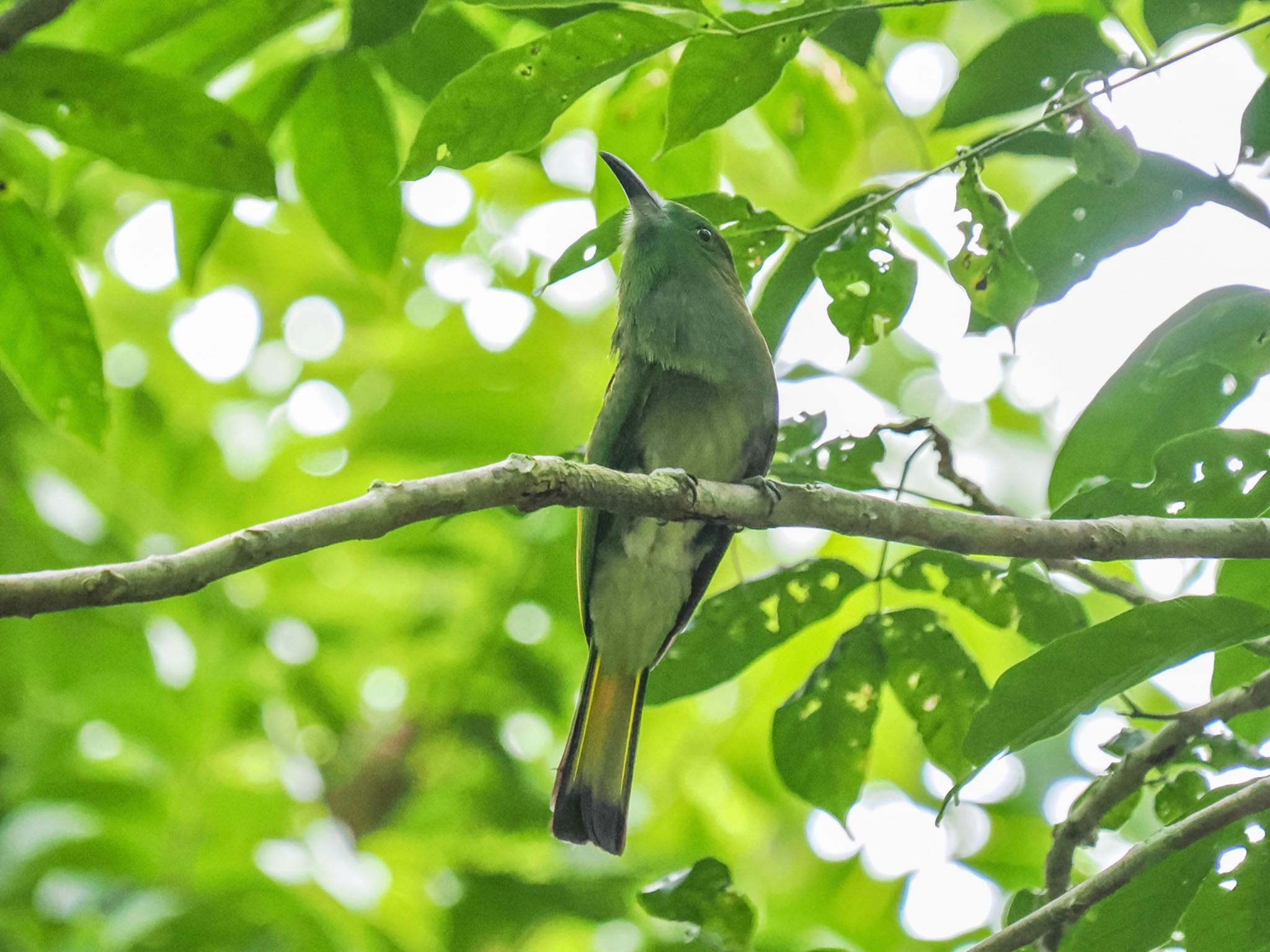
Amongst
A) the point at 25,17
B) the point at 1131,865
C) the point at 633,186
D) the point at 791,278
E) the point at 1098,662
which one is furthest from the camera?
the point at 633,186

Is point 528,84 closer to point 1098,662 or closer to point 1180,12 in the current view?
point 1180,12

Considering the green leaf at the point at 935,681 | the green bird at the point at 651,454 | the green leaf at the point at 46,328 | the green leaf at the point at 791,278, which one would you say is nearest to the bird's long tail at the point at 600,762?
the green bird at the point at 651,454

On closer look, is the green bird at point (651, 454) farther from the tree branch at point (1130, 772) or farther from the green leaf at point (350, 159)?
the tree branch at point (1130, 772)

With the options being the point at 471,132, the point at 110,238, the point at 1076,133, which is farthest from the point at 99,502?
the point at 1076,133

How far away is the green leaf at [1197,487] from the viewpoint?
195cm

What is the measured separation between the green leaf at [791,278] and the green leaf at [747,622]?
46 centimetres

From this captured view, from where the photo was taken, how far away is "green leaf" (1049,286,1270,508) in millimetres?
2152

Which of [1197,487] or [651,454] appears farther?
[651,454]

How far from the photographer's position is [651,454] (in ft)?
10.0

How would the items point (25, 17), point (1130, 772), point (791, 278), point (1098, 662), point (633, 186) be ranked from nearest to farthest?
→ point (1098, 662) → point (25, 17) → point (1130, 772) → point (791, 278) → point (633, 186)

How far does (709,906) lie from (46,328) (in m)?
1.64

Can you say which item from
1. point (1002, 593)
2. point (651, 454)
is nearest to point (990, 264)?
point (1002, 593)

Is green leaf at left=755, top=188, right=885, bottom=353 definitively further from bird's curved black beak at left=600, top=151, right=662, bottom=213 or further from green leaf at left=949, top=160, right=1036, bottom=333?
bird's curved black beak at left=600, top=151, right=662, bottom=213

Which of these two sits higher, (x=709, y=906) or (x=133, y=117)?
(x=133, y=117)
